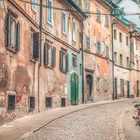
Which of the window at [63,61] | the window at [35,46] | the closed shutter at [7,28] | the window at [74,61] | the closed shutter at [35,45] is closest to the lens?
the closed shutter at [7,28]

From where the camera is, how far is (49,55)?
79.8ft

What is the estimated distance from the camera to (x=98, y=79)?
36906mm

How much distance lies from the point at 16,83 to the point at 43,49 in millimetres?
5430

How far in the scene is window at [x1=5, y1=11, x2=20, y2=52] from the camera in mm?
16547

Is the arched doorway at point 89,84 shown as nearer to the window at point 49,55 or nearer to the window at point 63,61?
the window at point 63,61

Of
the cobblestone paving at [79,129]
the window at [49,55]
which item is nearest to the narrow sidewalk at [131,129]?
the cobblestone paving at [79,129]

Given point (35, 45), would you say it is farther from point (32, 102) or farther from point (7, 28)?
point (7, 28)

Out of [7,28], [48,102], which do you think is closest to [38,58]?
[48,102]

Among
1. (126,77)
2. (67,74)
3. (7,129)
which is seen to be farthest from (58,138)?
(126,77)

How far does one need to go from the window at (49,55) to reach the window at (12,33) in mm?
5052

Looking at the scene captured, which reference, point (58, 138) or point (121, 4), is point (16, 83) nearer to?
point (58, 138)

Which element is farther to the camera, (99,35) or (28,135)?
(99,35)

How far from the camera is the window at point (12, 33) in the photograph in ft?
54.3

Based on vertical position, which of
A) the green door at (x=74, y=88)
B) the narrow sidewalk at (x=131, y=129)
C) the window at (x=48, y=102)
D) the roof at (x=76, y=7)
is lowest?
the narrow sidewalk at (x=131, y=129)
